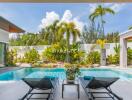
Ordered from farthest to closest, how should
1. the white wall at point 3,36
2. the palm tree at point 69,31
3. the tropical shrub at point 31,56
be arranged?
the palm tree at point 69,31 → the tropical shrub at point 31,56 → the white wall at point 3,36

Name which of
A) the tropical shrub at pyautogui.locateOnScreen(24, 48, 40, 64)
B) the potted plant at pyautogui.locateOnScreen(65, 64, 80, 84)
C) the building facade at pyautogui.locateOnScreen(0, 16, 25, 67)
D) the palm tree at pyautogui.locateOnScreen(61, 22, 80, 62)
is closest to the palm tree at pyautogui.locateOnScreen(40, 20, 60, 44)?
the palm tree at pyautogui.locateOnScreen(61, 22, 80, 62)

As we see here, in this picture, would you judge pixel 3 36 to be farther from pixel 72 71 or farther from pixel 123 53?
pixel 72 71

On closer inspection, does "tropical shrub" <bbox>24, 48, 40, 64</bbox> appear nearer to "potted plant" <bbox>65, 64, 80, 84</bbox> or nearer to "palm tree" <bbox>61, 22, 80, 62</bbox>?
"palm tree" <bbox>61, 22, 80, 62</bbox>

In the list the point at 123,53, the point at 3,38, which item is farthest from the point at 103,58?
the point at 3,38

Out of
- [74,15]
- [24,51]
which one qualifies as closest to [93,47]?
[24,51]

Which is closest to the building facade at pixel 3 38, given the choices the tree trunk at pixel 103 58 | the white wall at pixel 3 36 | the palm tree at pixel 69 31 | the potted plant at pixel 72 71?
the white wall at pixel 3 36

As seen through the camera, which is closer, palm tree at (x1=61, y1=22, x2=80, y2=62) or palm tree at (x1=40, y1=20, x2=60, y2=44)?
palm tree at (x1=61, y1=22, x2=80, y2=62)

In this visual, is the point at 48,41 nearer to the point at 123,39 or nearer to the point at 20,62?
the point at 20,62

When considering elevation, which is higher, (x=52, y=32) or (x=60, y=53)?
(x=52, y=32)

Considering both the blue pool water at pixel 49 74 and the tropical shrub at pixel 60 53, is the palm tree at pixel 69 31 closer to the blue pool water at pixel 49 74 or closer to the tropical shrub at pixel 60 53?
the tropical shrub at pixel 60 53

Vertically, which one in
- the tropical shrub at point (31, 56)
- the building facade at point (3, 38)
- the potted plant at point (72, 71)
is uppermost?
the building facade at point (3, 38)

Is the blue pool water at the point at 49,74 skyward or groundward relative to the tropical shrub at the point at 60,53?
groundward

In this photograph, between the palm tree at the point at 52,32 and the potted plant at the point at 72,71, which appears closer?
the potted plant at the point at 72,71

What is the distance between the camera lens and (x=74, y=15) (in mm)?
34750
